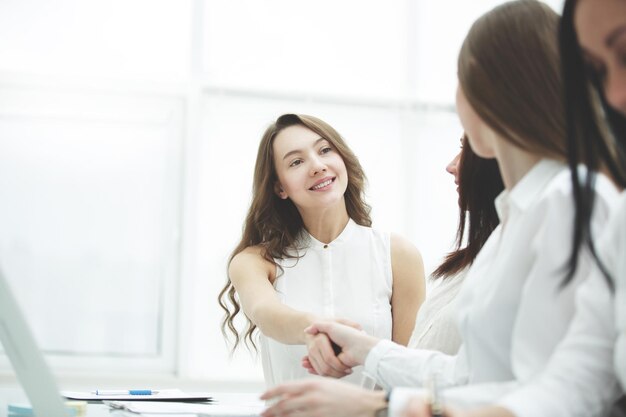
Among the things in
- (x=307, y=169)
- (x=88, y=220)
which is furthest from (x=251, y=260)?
(x=88, y=220)

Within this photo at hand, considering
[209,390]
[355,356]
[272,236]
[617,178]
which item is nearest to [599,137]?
[617,178]

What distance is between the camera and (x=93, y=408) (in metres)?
1.75

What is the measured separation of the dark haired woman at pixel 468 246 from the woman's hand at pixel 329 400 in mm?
599

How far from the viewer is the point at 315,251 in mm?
2643

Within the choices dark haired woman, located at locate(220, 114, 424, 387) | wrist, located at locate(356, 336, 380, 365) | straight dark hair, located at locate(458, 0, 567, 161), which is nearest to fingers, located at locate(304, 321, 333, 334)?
wrist, located at locate(356, 336, 380, 365)

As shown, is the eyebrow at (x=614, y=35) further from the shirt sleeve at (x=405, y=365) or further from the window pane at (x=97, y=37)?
the window pane at (x=97, y=37)

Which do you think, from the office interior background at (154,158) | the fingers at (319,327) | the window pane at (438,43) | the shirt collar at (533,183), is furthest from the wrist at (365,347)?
the window pane at (438,43)

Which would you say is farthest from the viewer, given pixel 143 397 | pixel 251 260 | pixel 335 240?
pixel 335 240

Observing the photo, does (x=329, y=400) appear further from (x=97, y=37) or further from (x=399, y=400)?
(x=97, y=37)

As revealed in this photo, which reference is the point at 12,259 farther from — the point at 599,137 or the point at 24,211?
the point at 599,137

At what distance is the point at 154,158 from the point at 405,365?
10.4 feet

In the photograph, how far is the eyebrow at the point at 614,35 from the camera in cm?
91

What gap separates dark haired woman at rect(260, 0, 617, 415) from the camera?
108 cm

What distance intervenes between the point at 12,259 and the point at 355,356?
305 centimetres
